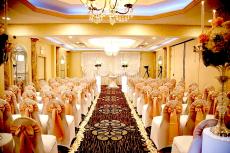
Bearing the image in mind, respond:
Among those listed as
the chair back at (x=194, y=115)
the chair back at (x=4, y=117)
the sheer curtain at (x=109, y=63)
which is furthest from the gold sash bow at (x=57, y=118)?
the sheer curtain at (x=109, y=63)

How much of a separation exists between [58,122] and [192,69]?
7.03 meters

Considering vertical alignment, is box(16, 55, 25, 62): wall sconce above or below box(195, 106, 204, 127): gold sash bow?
above

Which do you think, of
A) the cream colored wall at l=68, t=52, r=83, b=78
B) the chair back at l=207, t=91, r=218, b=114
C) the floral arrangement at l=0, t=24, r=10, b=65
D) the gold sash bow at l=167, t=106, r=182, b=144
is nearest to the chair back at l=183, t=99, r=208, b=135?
the gold sash bow at l=167, t=106, r=182, b=144

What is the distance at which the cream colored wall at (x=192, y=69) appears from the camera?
720cm

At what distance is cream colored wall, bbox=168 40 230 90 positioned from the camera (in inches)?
283

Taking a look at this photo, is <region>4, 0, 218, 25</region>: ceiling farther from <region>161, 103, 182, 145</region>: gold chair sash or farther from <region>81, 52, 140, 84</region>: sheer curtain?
<region>81, 52, 140, 84</region>: sheer curtain

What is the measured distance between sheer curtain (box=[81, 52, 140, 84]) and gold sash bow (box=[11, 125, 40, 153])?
45.8 ft

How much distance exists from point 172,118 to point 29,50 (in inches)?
288

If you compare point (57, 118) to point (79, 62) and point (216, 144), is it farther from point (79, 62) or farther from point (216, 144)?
point (79, 62)

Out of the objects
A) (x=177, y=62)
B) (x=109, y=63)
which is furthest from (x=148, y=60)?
(x=177, y=62)

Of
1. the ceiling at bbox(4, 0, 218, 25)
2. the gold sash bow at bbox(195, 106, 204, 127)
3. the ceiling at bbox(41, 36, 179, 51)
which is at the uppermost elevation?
the ceiling at bbox(41, 36, 179, 51)

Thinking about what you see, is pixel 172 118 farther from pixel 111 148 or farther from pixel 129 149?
pixel 111 148

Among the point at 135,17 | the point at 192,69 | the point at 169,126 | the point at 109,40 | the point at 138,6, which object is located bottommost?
the point at 169,126

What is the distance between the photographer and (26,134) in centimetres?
230
